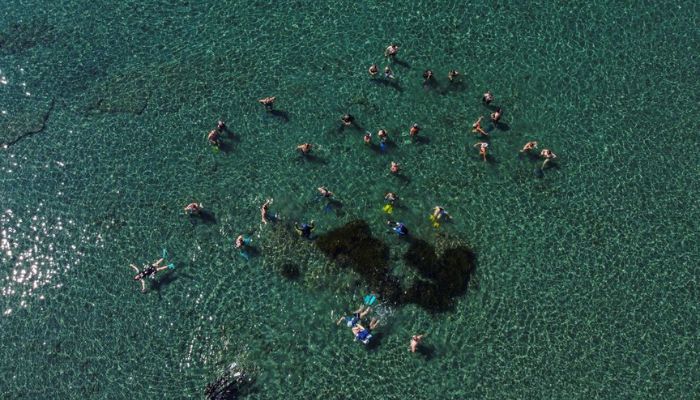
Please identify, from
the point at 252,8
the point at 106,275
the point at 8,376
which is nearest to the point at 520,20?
the point at 252,8

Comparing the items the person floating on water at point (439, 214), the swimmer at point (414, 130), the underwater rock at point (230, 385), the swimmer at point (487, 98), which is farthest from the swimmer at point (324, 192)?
the swimmer at point (487, 98)

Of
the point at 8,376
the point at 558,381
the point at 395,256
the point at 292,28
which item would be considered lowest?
the point at 8,376

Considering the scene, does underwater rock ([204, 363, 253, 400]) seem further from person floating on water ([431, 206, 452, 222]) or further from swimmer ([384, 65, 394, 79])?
swimmer ([384, 65, 394, 79])

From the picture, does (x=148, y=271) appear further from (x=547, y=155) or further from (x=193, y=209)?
(x=547, y=155)

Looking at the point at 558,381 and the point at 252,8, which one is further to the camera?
the point at 252,8

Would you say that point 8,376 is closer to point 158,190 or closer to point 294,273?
point 158,190

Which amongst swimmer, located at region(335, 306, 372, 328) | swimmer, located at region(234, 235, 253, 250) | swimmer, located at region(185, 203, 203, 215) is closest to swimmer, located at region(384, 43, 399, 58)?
swimmer, located at region(234, 235, 253, 250)
